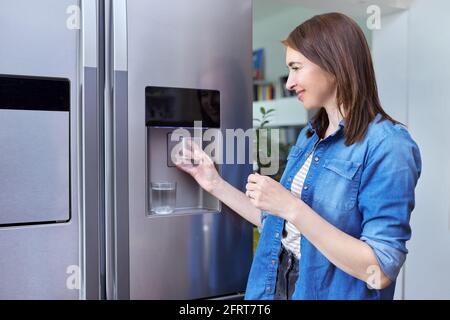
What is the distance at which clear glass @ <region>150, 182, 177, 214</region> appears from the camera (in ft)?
3.42

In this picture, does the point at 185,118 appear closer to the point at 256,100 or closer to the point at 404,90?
the point at 404,90

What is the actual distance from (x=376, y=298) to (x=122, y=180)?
0.61m

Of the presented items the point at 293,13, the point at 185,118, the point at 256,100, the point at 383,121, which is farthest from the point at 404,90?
the point at 256,100

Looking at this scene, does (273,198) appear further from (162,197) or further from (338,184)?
(162,197)

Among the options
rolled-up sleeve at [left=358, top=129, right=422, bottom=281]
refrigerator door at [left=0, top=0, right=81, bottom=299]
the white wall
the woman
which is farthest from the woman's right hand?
the white wall

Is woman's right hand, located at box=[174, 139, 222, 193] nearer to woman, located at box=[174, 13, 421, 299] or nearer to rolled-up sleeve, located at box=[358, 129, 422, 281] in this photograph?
woman, located at box=[174, 13, 421, 299]

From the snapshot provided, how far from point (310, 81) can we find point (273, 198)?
27cm

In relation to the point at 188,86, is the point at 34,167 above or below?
below

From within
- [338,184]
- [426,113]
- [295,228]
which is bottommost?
[295,228]

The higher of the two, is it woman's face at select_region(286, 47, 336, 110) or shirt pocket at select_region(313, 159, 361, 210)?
woman's face at select_region(286, 47, 336, 110)

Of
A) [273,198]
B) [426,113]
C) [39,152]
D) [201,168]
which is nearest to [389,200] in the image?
[273,198]

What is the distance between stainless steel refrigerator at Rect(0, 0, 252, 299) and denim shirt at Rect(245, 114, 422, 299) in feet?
0.88

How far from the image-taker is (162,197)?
106cm

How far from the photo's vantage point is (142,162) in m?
0.99
